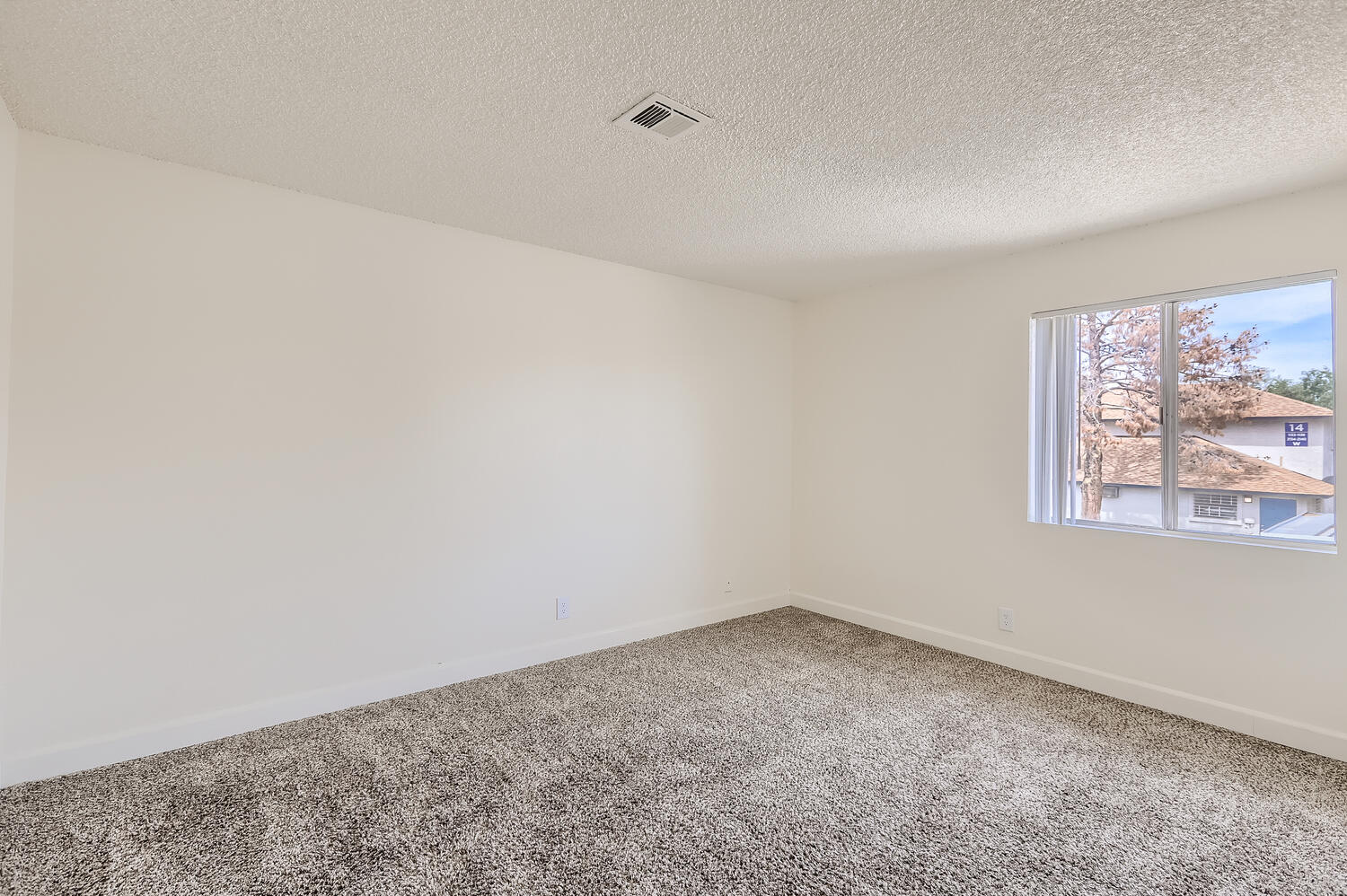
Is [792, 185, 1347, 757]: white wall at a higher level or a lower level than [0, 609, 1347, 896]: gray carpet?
higher

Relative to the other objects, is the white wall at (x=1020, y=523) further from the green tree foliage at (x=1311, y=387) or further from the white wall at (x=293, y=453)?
the white wall at (x=293, y=453)

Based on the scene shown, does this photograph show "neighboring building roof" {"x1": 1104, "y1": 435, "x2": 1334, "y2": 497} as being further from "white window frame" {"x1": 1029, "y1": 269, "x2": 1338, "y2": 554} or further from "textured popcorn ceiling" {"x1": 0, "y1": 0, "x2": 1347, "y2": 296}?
"textured popcorn ceiling" {"x1": 0, "y1": 0, "x2": 1347, "y2": 296}

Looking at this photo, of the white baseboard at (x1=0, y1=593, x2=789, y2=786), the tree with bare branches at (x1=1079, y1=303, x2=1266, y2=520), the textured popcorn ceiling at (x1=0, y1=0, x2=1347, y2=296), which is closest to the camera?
the textured popcorn ceiling at (x1=0, y1=0, x2=1347, y2=296)

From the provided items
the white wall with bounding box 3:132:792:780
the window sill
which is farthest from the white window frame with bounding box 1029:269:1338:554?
the white wall with bounding box 3:132:792:780

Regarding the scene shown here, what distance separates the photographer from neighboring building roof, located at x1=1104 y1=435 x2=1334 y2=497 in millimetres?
2725

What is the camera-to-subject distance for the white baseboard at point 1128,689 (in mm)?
2594

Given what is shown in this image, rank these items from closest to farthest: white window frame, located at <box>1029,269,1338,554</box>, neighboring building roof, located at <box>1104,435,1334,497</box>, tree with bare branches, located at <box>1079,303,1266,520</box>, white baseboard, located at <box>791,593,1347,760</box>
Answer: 1. white baseboard, located at <box>791,593,1347,760</box>
2. neighboring building roof, located at <box>1104,435,1334,497</box>
3. tree with bare branches, located at <box>1079,303,1266,520</box>
4. white window frame, located at <box>1029,269,1338,554</box>

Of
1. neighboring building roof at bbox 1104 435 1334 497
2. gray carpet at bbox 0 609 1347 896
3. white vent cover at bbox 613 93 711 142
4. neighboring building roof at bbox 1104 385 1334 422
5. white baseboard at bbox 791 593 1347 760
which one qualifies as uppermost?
white vent cover at bbox 613 93 711 142

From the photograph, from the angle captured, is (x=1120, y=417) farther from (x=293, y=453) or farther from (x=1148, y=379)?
(x=293, y=453)

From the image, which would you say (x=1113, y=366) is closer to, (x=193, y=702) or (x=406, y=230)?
(x=406, y=230)

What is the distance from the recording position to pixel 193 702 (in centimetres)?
258

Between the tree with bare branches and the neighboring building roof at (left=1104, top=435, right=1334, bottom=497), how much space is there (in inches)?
0.9

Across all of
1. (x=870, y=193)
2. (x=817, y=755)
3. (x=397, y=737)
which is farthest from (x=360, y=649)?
(x=870, y=193)

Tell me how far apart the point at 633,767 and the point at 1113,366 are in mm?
3141
